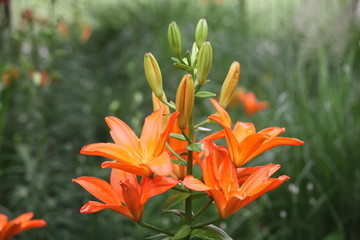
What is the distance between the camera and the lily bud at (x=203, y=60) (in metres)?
1.15

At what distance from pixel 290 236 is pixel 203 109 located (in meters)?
1.45

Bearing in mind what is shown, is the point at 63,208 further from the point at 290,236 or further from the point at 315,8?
the point at 315,8

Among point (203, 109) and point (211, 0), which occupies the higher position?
point (211, 0)

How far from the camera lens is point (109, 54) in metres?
6.13

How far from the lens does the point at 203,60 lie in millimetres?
1163

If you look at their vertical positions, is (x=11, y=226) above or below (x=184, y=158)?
below

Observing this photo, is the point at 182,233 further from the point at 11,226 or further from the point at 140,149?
the point at 11,226

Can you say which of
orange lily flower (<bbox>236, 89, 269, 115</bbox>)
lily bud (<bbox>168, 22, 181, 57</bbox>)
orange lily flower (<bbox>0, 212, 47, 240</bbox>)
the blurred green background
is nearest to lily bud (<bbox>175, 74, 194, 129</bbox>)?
lily bud (<bbox>168, 22, 181, 57</bbox>)

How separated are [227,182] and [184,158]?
5.8 inches

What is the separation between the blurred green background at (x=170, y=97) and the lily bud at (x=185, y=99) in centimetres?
119

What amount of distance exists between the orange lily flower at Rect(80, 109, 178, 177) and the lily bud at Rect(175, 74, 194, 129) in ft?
0.13

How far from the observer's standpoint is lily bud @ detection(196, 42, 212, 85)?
1152 millimetres

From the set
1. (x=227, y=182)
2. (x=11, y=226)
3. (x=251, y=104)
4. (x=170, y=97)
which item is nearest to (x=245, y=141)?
(x=227, y=182)

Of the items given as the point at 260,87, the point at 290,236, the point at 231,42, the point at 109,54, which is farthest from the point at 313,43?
the point at 109,54
